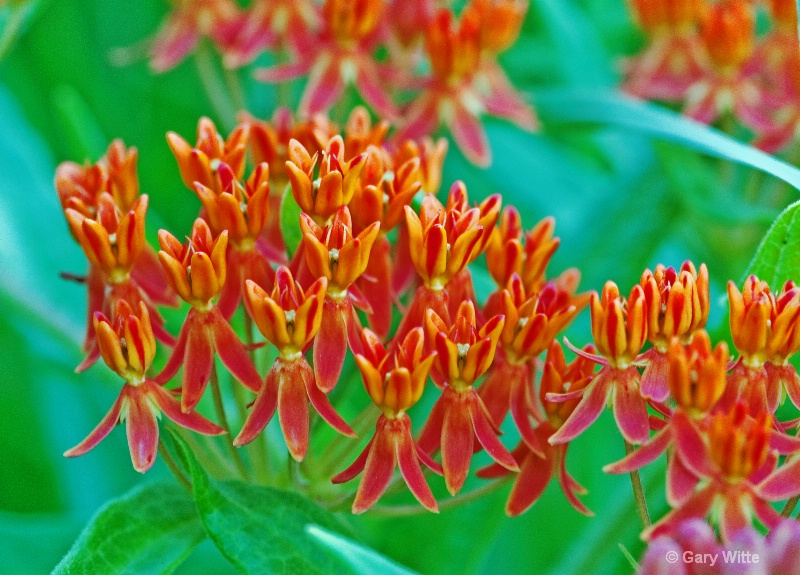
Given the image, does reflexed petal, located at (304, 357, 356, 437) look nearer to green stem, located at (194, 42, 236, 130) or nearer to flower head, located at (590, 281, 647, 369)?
flower head, located at (590, 281, 647, 369)

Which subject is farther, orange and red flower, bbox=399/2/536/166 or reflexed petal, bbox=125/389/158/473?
orange and red flower, bbox=399/2/536/166

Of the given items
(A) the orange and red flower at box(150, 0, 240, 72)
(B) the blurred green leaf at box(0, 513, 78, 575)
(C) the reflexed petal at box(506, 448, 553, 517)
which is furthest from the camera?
(A) the orange and red flower at box(150, 0, 240, 72)

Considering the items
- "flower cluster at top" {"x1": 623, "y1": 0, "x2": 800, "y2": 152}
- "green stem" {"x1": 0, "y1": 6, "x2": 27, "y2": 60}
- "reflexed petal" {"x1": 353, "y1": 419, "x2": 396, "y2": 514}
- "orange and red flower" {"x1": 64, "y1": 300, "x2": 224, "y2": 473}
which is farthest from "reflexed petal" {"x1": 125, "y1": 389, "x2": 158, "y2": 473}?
"flower cluster at top" {"x1": 623, "y1": 0, "x2": 800, "y2": 152}

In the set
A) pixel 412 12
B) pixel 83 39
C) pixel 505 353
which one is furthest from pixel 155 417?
pixel 83 39

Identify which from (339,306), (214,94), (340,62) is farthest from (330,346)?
(214,94)

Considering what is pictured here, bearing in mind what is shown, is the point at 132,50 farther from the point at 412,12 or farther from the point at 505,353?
the point at 505,353

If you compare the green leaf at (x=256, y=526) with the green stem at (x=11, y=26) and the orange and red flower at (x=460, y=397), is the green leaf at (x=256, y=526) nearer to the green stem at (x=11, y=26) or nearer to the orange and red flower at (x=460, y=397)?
the orange and red flower at (x=460, y=397)
